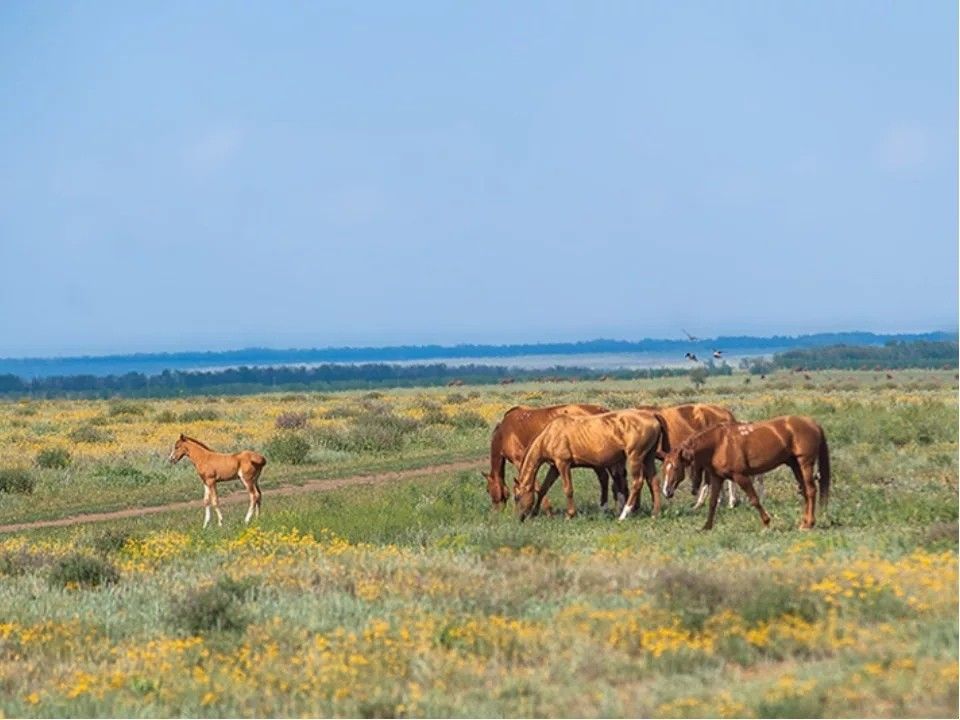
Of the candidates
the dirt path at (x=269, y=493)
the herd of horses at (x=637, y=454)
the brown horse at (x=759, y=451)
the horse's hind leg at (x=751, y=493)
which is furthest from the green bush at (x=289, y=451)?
the horse's hind leg at (x=751, y=493)

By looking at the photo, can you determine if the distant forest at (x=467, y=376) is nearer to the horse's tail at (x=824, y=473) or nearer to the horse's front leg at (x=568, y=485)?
the horse's front leg at (x=568, y=485)

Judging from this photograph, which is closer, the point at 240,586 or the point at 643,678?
the point at 643,678

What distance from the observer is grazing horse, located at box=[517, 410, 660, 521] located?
21.3 metres

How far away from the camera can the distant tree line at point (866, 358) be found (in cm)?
13538

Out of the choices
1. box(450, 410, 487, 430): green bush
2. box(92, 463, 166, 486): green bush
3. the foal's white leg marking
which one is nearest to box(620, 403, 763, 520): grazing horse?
the foal's white leg marking

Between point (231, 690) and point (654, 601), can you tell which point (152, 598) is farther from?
point (654, 601)

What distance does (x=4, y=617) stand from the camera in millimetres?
14828

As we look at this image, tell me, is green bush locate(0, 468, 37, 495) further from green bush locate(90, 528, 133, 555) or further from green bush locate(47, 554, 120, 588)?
green bush locate(47, 554, 120, 588)

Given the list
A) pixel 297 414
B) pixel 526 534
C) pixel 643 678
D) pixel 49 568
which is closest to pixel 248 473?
pixel 49 568

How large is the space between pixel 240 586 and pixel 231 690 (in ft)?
11.7

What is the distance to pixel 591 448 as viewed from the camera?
70.3 feet

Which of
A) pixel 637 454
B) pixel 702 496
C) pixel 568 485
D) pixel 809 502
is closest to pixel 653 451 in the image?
pixel 637 454

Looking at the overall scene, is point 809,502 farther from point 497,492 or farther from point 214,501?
point 214,501

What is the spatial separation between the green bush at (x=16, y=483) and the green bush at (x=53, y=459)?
397 cm
